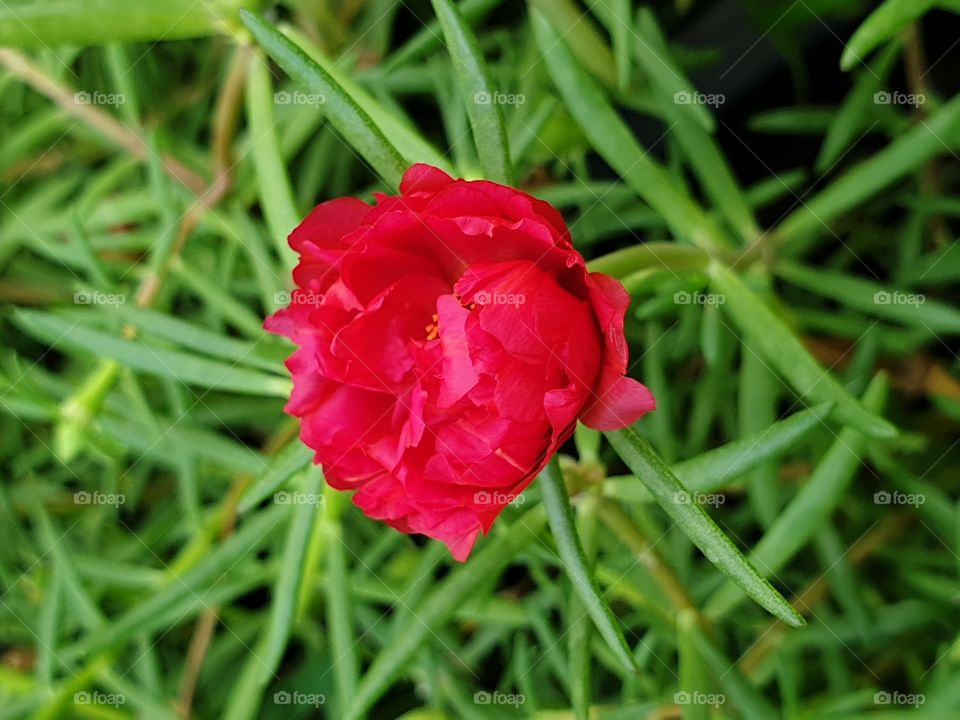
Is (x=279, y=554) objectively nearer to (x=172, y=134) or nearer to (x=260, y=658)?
(x=260, y=658)

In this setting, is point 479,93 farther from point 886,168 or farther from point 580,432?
point 886,168

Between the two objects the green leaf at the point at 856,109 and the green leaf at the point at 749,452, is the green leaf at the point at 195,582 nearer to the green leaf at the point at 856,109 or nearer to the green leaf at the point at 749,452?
the green leaf at the point at 749,452

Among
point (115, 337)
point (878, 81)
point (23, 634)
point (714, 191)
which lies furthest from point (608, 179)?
point (23, 634)

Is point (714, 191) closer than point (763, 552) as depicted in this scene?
No

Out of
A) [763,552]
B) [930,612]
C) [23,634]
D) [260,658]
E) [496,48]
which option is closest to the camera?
[763,552]

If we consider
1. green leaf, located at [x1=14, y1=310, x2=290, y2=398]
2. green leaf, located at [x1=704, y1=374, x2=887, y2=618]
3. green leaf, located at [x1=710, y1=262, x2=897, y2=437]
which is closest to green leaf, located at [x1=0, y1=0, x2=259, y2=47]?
green leaf, located at [x1=14, y1=310, x2=290, y2=398]

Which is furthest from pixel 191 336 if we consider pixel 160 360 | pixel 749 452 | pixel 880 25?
pixel 880 25
